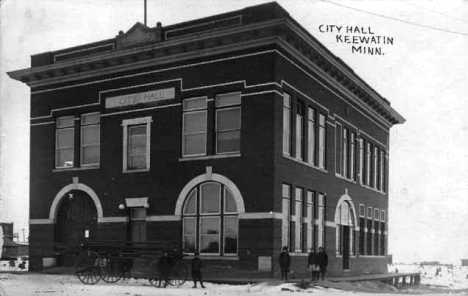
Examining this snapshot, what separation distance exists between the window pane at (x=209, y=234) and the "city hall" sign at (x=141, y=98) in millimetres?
5195

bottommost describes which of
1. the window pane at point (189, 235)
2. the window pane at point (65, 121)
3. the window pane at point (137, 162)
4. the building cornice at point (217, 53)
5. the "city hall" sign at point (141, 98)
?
the window pane at point (189, 235)

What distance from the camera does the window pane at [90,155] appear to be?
28234 millimetres

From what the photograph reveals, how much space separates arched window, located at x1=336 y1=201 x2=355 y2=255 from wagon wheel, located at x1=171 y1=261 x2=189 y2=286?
33.7 feet

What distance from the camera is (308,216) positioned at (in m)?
26.7

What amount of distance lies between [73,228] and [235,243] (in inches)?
337

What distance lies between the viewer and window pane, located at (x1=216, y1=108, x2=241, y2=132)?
24438mm

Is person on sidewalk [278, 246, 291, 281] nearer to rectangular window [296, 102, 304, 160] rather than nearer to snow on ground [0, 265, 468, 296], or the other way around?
snow on ground [0, 265, 468, 296]

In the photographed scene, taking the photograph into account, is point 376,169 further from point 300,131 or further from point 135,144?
point 135,144

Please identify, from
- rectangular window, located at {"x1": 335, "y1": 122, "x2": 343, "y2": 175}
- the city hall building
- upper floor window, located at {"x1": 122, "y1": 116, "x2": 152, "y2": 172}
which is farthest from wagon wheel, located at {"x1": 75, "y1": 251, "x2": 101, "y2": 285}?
rectangular window, located at {"x1": 335, "y1": 122, "x2": 343, "y2": 175}

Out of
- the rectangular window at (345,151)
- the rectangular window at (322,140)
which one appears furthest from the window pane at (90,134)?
the rectangular window at (345,151)

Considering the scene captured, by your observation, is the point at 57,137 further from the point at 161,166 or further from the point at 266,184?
the point at 266,184

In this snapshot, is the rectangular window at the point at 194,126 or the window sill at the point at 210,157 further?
the rectangular window at the point at 194,126

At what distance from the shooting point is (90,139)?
93.4 ft

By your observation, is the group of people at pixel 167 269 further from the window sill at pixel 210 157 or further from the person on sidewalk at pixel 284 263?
the window sill at pixel 210 157
